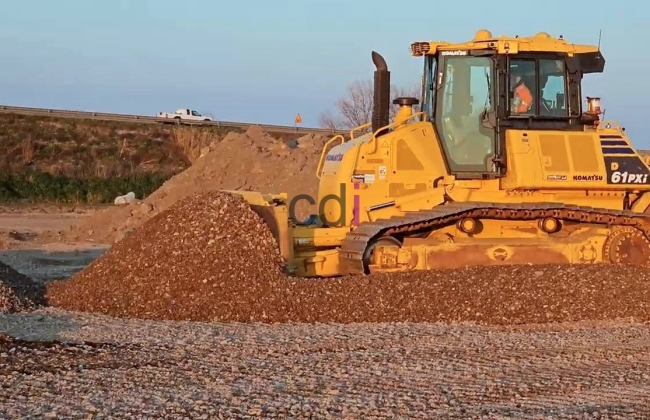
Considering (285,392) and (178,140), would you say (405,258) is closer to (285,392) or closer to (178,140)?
(285,392)

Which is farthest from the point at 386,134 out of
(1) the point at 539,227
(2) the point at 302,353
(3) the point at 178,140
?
(3) the point at 178,140

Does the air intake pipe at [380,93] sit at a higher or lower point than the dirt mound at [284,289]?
higher

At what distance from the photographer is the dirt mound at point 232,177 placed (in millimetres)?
24188

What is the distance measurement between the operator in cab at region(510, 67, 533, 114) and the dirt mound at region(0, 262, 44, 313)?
6642mm

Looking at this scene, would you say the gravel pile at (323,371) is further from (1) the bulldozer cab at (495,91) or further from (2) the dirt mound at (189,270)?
(1) the bulldozer cab at (495,91)

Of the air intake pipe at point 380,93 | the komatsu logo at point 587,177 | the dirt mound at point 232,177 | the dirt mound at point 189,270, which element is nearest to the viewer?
the dirt mound at point 189,270

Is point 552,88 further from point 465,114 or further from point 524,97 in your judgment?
point 465,114

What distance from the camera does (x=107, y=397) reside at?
7035mm

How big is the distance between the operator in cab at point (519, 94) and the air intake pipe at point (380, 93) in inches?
69.1

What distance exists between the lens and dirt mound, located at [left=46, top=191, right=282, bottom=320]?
37.8ft

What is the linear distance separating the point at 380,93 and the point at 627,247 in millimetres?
3984

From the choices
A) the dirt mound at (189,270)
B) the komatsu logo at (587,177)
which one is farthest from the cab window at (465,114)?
the dirt mound at (189,270)

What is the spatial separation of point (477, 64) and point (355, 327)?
15.8ft

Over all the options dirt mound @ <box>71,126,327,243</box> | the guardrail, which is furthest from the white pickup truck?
dirt mound @ <box>71,126,327,243</box>
